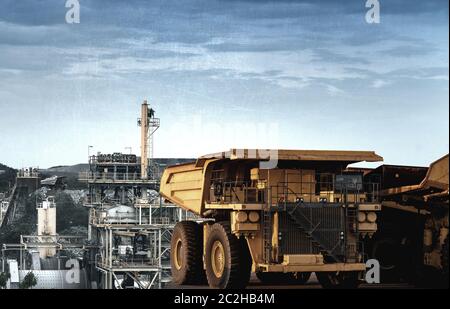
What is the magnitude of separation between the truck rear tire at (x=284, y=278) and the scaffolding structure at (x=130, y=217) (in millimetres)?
53548

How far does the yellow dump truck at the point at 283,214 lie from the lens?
24781 millimetres

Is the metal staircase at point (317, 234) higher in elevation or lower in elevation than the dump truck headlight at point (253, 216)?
lower

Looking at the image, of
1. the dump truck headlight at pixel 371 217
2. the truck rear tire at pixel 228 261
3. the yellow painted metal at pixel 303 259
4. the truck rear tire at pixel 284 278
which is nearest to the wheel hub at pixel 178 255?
the truck rear tire at pixel 284 278

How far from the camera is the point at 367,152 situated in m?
26.0

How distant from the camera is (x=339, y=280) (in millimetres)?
26281

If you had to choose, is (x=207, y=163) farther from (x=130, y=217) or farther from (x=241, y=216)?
(x=130, y=217)

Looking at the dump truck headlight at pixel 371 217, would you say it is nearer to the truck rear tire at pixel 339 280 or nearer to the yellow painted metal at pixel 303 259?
the truck rear tire at pixel 339 280

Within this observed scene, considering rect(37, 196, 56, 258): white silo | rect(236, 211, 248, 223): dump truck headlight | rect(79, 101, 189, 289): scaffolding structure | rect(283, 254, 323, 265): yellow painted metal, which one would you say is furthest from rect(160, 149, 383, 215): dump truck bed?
rect(37, 196, 56, 258): white silo

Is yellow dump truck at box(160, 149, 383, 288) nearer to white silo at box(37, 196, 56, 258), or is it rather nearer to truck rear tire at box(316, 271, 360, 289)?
truck rear tire at box(316, 271, 360, 289)

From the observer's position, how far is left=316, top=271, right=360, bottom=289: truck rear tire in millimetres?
25672

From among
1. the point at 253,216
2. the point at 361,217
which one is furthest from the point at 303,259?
the point at 361,217
